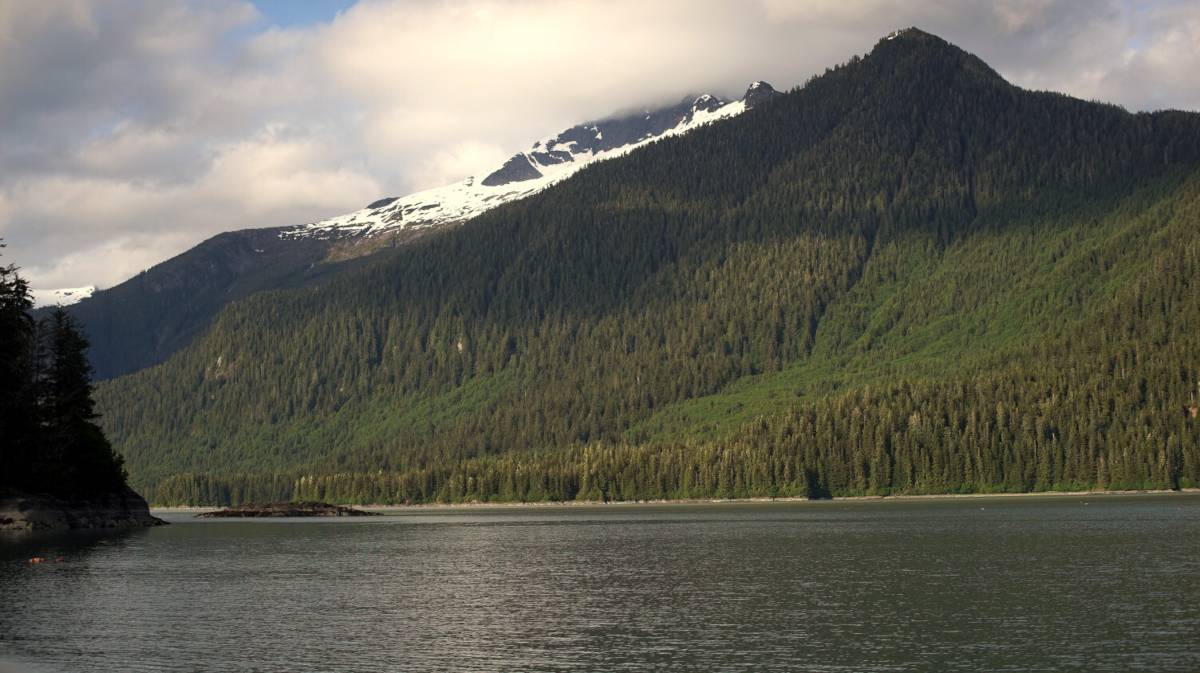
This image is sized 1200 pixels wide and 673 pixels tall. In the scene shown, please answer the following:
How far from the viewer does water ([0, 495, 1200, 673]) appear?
2702 inches

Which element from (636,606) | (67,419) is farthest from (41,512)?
(636,606)

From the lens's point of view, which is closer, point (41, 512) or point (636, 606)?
point (636, 606)

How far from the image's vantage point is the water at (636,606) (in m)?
68.6

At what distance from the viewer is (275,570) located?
128 m

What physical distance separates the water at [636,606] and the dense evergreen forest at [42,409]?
2211 cm

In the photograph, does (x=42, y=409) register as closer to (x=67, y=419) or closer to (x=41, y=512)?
(x=67, y=419)

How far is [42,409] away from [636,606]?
4641 inches

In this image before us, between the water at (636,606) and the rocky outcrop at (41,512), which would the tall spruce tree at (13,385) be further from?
the water at (636,606)

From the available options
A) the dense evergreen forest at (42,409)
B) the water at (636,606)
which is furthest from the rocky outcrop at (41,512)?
the water at (636,606)

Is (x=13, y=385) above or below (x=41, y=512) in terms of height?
above

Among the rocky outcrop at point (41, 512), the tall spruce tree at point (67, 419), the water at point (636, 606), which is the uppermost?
the tall spruce tree at point (67, 419)

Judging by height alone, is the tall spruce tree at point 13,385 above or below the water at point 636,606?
above

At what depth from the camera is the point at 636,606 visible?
91.0 m

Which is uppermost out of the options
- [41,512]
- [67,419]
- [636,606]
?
[67,419]
